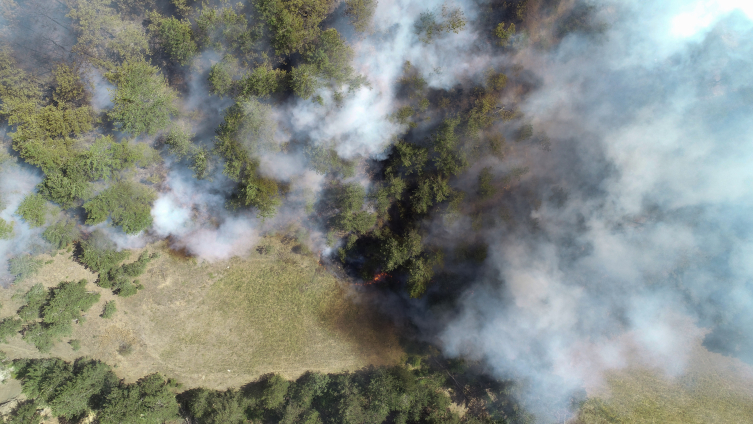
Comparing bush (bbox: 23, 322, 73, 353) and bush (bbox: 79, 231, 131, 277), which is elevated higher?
bush (bbox: 79, 231, 131, 277)

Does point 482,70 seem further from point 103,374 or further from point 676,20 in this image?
point 103,374

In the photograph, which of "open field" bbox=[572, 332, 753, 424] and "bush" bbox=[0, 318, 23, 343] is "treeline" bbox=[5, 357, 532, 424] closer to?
"bush" bbox=[0, 318, 23, 343]

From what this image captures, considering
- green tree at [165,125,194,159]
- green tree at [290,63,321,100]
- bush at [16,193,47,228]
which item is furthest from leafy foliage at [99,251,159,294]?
green tree at [290,63,321,100]

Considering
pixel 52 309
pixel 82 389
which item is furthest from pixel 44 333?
pixel 82 389

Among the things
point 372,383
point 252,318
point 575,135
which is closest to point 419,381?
point 372,383

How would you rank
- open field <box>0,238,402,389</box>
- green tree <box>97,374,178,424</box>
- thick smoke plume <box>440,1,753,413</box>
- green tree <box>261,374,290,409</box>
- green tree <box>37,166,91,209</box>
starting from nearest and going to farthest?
thick smoke plume <box>440,1,753,413</box> < green tree <box>37,166,91,209</box> < green tree <box>97,374,178,424</box> < green tree <box>261,374,290,409</box> < open field <box>0,238,402,389</box>

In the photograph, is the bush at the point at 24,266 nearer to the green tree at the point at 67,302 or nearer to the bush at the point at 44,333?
the green tree at the point at 67,302

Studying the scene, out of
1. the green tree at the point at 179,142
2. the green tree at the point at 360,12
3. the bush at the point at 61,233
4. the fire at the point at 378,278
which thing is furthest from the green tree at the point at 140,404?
the green tree at the point at 360,12
